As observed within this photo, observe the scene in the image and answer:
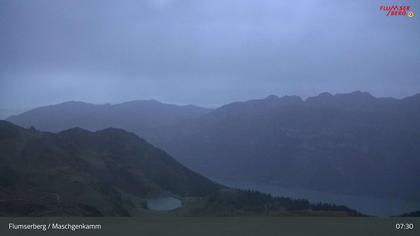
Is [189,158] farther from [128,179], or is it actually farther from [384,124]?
[384,124]

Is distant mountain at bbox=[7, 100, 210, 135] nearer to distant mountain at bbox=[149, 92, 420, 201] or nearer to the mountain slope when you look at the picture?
the mountain slope

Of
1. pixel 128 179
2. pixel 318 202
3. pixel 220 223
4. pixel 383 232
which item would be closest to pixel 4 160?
pixel 128 179

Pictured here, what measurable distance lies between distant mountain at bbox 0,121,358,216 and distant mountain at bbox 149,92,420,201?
1.60 feet

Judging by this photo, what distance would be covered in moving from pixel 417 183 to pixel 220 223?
3.30 meters

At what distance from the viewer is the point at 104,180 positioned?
8023 mm

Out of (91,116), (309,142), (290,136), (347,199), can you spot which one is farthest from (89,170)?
(347,199)

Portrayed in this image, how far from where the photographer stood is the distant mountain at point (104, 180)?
24.8ft

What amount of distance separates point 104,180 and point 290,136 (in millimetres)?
3418

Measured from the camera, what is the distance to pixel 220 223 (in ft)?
23.3

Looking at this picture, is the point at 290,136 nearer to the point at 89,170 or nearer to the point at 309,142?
the point at 309,142

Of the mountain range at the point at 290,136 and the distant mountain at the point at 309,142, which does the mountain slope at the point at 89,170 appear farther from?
the distant mountain at the point at 309,142

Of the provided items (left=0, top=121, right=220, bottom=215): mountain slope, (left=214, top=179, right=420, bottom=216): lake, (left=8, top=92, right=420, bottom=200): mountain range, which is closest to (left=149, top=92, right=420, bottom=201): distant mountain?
(left=8, top=92, right=420, bottom=200): mountain range

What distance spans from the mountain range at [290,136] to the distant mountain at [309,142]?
0.02 m

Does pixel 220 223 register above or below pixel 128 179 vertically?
below
